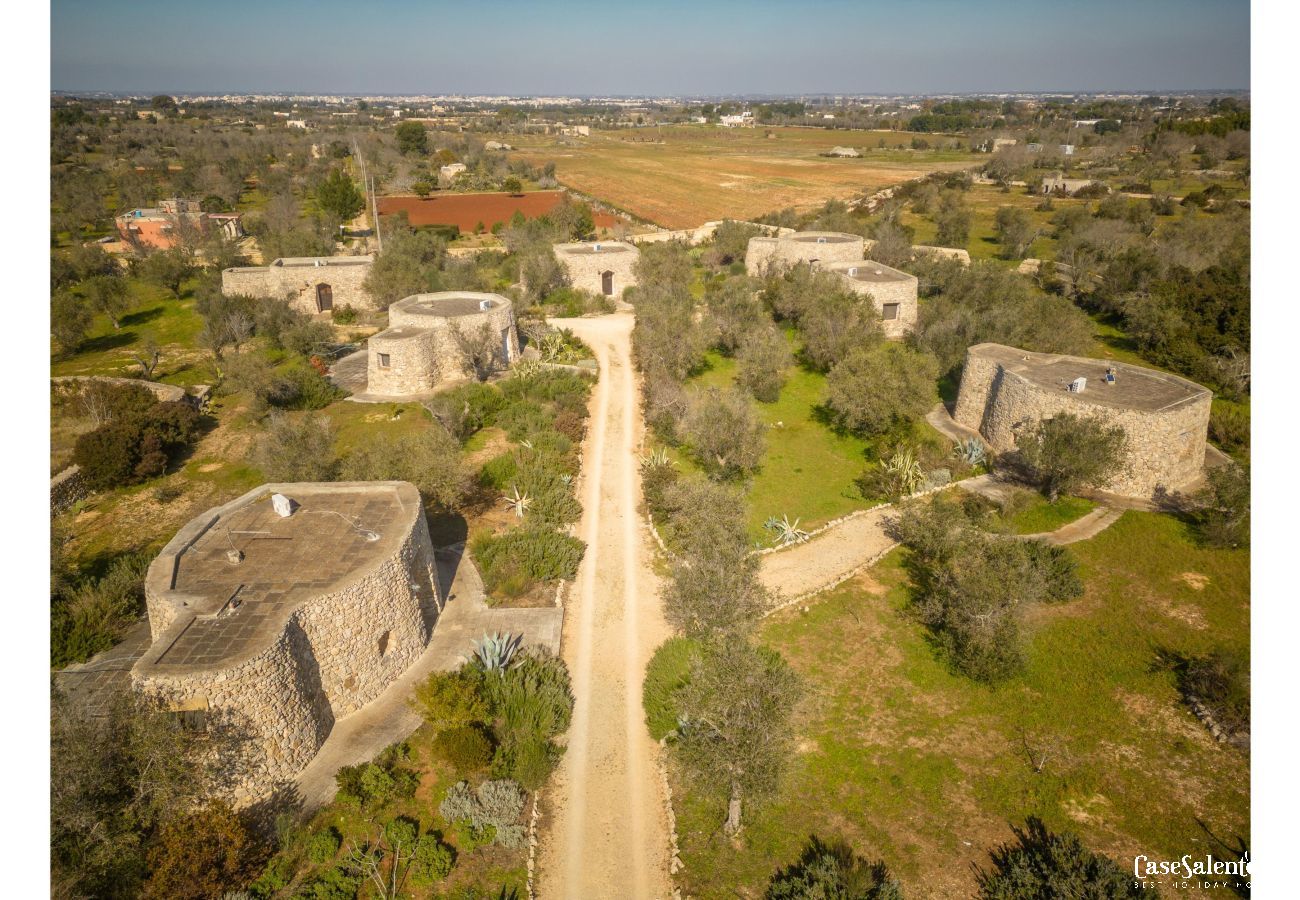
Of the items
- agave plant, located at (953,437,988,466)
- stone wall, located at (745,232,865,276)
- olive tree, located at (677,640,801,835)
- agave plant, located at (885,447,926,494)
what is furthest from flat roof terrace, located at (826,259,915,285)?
olive tree, located at (677,640,801,835)

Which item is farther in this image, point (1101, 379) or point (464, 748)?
point (1101, 379)

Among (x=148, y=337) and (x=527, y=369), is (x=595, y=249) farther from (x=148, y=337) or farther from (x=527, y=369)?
(x=148, y=337)

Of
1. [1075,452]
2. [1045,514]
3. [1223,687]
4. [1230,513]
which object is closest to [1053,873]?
[1223,687]

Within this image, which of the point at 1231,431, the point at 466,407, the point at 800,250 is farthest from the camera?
the point at 800,250

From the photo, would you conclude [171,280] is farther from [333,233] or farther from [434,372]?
[434,372]

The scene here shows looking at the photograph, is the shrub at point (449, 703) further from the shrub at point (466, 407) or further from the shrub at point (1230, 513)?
the shrub at point (1230, 513)

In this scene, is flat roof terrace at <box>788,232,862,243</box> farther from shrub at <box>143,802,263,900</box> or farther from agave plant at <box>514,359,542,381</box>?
shrub at <box>143,802,263,900</box>
